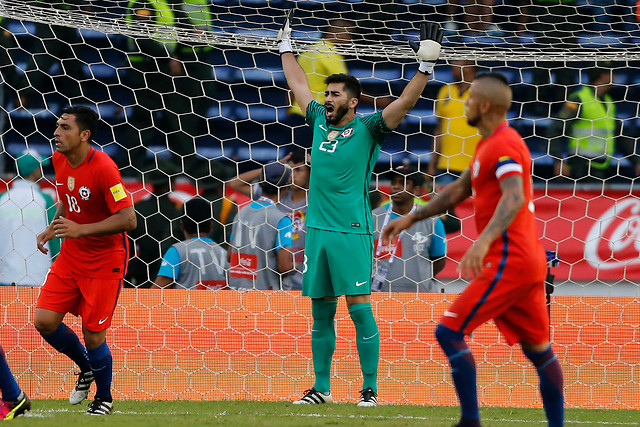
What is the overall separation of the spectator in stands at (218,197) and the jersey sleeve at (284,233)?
0.52 meters

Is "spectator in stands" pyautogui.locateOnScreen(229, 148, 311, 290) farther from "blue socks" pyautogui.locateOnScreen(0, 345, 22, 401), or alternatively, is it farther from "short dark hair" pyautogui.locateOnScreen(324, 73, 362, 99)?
"blue socks" pyautogui.locateOnScreen(0, 345, 22, 401)

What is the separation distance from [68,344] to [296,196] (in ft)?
8.83

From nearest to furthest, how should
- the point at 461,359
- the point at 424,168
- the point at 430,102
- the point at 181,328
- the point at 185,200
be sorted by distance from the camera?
the point at 461,359
the point at 181,328
the point at 185,200
the point at 424,168
the point at 430,102

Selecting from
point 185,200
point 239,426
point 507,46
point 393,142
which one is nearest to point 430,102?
point 393,142

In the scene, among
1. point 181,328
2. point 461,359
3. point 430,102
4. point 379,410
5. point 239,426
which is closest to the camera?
point 461,359

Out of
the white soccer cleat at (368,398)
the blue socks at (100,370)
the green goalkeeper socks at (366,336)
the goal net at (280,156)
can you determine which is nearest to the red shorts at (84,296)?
the blue socks at (100,370)

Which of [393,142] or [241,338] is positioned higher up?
[393,142]

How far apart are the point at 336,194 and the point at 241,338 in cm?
156

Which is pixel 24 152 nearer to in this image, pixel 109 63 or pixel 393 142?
pixel 109 63

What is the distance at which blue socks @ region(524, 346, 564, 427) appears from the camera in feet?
12.7

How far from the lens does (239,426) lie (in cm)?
431

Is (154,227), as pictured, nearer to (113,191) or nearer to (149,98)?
(149,98)

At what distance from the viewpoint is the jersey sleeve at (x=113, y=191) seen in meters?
4.97

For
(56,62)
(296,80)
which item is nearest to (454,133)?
(296,80)
